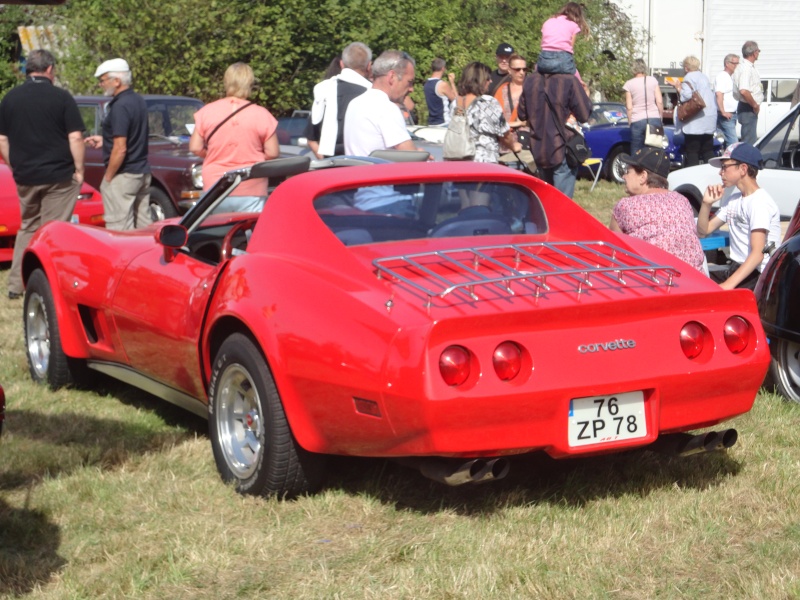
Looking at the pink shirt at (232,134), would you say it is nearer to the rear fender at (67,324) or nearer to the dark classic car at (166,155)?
the rear fender at (67,324)

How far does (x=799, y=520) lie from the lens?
181 inches

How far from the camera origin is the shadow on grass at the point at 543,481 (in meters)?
4.87

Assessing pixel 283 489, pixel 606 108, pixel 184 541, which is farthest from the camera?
pixel 606 108

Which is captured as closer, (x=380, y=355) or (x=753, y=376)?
(x=380, y=355)

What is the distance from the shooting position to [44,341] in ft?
23.1

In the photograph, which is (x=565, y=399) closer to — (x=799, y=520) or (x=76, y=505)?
(x=799, y=520)

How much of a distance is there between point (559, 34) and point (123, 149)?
12.8 ft

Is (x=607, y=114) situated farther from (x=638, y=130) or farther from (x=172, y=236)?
(x=172, y=236)

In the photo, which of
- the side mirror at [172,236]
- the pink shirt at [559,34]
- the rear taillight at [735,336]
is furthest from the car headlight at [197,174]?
the rear taillight at [735,336]

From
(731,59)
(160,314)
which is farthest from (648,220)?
(731,59)

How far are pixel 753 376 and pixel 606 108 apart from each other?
16641 mm

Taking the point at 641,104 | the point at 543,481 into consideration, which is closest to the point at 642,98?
the point at 641,104

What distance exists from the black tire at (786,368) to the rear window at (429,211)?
5.77 feet

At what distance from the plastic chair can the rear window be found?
11296 millimetres
